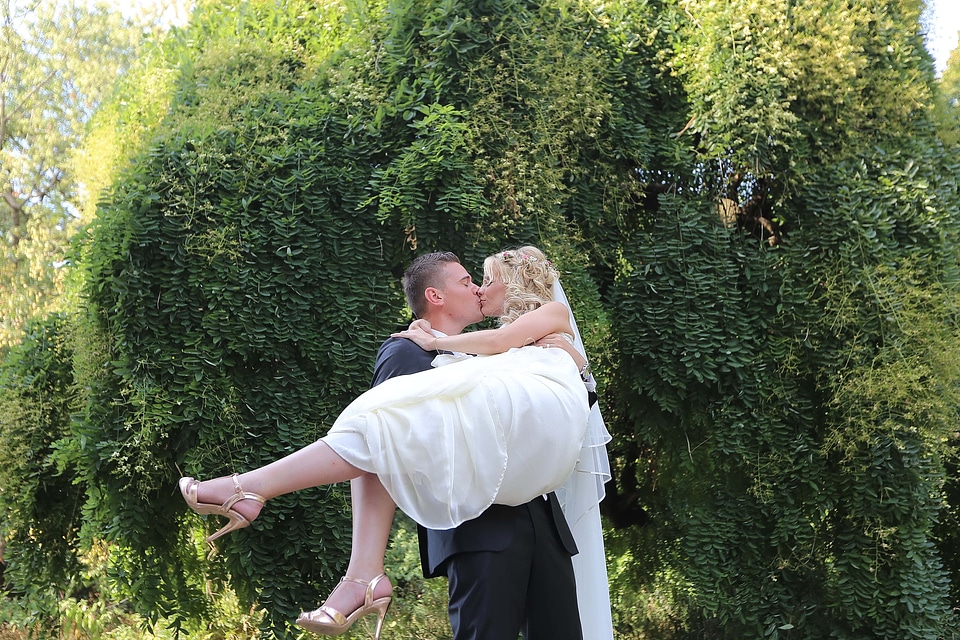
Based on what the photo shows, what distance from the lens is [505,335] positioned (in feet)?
10.7

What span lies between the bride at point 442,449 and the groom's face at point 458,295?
47 centimetres

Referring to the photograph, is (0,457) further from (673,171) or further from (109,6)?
(109,6)

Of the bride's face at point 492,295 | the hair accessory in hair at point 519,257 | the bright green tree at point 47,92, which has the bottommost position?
the bride's face at point 492,295

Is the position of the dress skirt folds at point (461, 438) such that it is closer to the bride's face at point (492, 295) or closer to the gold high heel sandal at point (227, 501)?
the gold high heel sandal at point (227, 501)

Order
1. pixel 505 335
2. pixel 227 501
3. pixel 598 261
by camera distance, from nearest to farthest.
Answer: pixel 227 501 < pixel 505 335 < pixel 598 261

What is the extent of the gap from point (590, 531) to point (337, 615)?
3.90 ft

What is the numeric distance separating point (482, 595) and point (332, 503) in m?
2.10

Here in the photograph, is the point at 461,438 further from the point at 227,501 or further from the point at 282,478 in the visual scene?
the point at 227,501

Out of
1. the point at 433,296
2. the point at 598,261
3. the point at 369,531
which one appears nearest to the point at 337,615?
the point at 369,531

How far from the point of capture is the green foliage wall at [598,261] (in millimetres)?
4613

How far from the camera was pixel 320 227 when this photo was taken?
15.8ft

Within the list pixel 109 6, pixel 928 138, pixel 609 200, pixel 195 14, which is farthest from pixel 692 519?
pixel 109 6

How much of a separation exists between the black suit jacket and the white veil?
1.28 feet

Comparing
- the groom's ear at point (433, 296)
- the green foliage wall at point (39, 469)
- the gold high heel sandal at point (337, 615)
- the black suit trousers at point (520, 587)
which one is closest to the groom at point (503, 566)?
the black suit trousers at point (520, 587)
